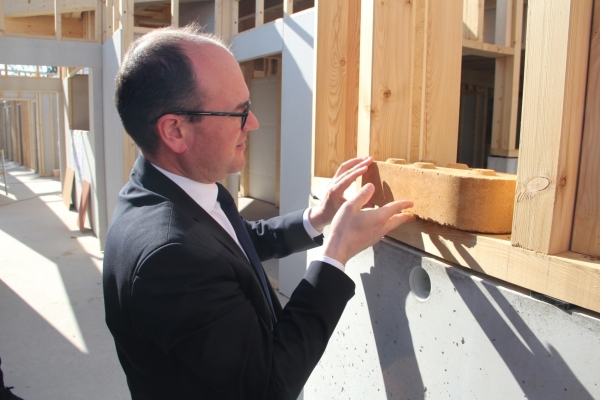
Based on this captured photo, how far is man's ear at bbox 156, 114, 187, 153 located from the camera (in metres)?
1.21

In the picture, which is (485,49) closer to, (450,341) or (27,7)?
(450,341)

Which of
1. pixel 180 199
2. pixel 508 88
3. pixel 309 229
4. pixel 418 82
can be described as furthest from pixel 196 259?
pixel 508 88

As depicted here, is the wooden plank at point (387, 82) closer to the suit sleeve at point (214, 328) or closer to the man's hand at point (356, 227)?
the man's hand at point (356, 227)

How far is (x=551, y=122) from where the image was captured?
3.11 feet

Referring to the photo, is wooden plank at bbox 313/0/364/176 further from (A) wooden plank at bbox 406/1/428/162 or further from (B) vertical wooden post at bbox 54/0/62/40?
(B) vertical wooden post at bbox 54/0/62/40

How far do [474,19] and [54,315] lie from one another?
592 centimetres

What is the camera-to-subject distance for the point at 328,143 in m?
1.85

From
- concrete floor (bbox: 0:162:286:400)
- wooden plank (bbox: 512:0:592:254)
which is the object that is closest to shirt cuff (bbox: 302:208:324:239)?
wooden plank (bbox: 512:0:592:254)

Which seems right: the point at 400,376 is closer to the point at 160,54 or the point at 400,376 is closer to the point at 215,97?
the point at 215,97

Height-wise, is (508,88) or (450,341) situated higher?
(508,88)

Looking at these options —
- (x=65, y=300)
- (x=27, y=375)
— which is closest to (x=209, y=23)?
(x=65, y=300)

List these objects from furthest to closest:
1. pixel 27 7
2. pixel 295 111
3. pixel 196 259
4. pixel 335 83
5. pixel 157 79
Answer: pixel 27 7
pixel 295 111
pixel 335 83
pixel 157 79
pixel 196 259

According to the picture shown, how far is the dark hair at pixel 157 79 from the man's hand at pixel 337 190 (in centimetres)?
49

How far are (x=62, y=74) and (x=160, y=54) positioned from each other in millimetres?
10740
